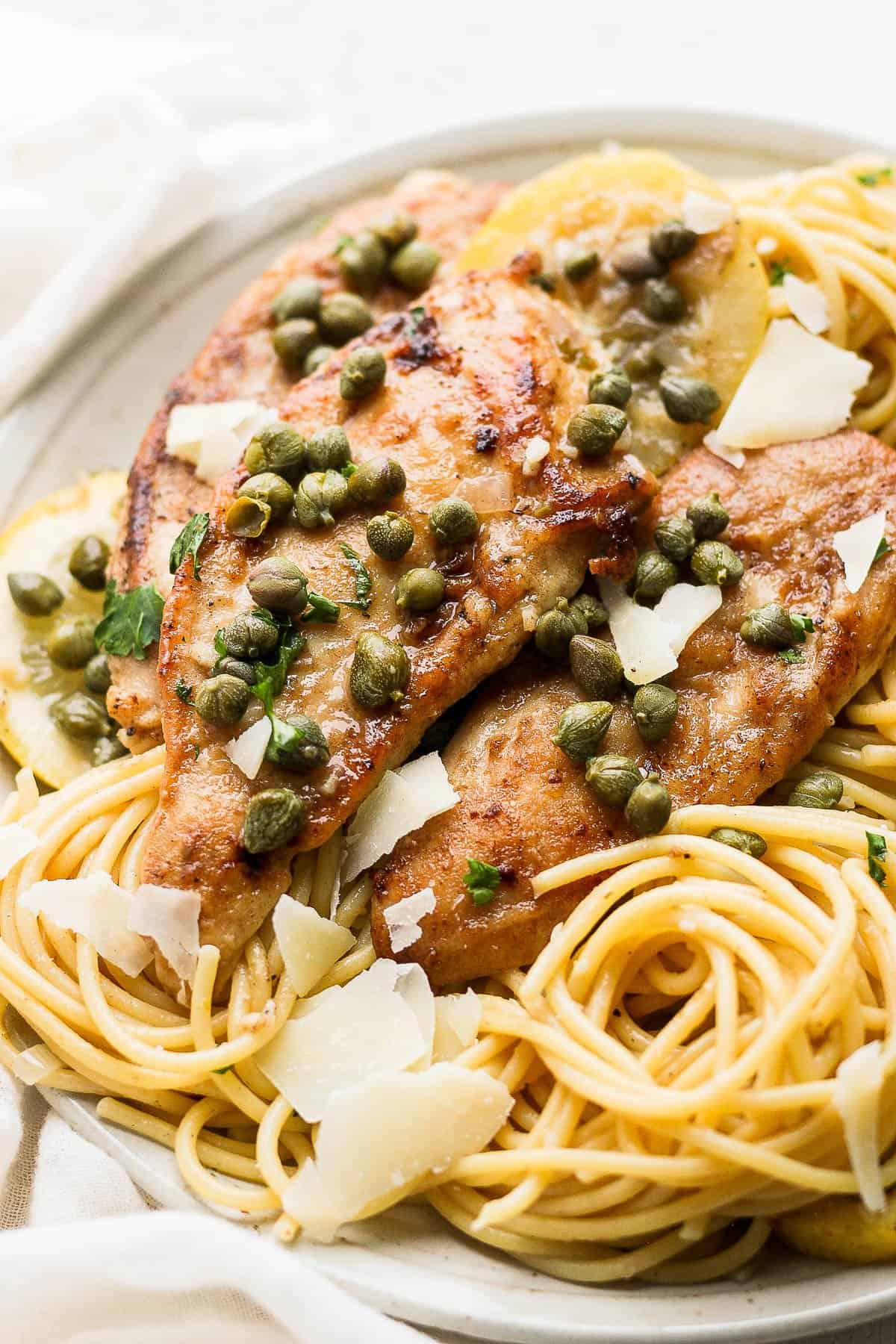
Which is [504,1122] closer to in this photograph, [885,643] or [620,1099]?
[620,1099]

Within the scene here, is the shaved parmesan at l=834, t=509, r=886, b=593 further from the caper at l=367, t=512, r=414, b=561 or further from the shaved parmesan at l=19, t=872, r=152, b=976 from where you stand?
the shaved parmesan at l=19, t=872, r=152, b=976

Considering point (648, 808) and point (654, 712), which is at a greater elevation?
point (654, 712)

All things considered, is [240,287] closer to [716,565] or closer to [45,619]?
[45,619]

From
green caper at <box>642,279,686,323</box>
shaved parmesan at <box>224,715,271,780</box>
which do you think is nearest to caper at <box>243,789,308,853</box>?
shaved parmesan at <box>224,715,271,780</box>

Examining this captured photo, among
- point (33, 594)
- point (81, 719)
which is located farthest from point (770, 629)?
point (33, 594)

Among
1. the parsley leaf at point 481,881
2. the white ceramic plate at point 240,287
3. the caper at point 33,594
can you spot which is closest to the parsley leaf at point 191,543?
the caper at point 33,594

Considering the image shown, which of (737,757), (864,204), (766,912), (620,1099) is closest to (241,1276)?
(620,1099)
